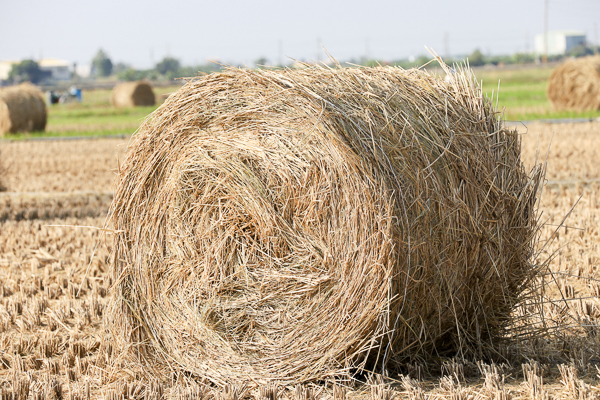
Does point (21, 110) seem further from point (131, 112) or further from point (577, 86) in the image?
point (577, 86)

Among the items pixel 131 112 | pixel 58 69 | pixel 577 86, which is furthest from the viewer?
pixel 58 69

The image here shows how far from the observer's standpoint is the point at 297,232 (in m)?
3.68

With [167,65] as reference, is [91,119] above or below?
below

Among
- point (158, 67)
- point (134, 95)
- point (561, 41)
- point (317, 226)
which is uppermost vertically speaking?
point (561, 41)

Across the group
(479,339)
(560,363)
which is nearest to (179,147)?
(479,339)

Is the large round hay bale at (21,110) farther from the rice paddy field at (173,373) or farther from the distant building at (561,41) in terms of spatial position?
the distant building at (561,41)

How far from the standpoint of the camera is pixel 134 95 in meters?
34.0

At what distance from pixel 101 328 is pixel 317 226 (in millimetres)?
1797

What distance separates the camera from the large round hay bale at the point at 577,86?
20547 millimetres

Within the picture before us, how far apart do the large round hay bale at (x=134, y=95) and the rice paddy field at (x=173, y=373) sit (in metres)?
25.7

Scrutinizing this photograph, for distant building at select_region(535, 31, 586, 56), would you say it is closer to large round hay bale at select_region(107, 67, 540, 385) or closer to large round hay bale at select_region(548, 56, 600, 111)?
large round hay bale at select_region(548, 56, 600, 111)

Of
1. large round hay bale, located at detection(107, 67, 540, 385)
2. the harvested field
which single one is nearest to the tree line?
the harvested field

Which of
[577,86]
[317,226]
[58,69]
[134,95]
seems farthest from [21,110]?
[58,69]

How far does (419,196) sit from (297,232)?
70 cm
